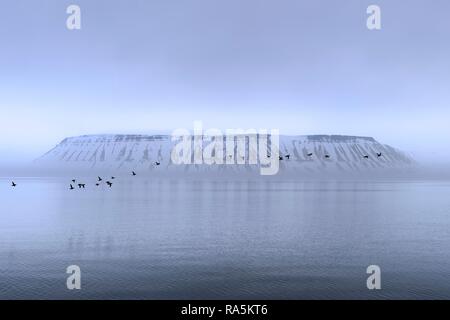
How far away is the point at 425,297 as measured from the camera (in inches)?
1763

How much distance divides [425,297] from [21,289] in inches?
1541

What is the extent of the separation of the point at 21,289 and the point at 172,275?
624 inches

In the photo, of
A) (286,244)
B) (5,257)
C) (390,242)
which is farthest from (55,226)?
(390,242)

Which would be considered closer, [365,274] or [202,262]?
[365,274]

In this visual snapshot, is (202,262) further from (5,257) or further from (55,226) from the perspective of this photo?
(55,226)

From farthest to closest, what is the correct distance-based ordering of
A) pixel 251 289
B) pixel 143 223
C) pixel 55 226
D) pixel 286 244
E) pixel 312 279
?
1. pixel 143 223
2. pixel 55 226
3. pixel 286 244
4. pixel 312 279
5. pixel 251 289

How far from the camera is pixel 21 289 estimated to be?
151ft

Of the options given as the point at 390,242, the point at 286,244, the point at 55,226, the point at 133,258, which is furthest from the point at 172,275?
the point at 55,226

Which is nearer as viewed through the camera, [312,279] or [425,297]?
[425,297]
